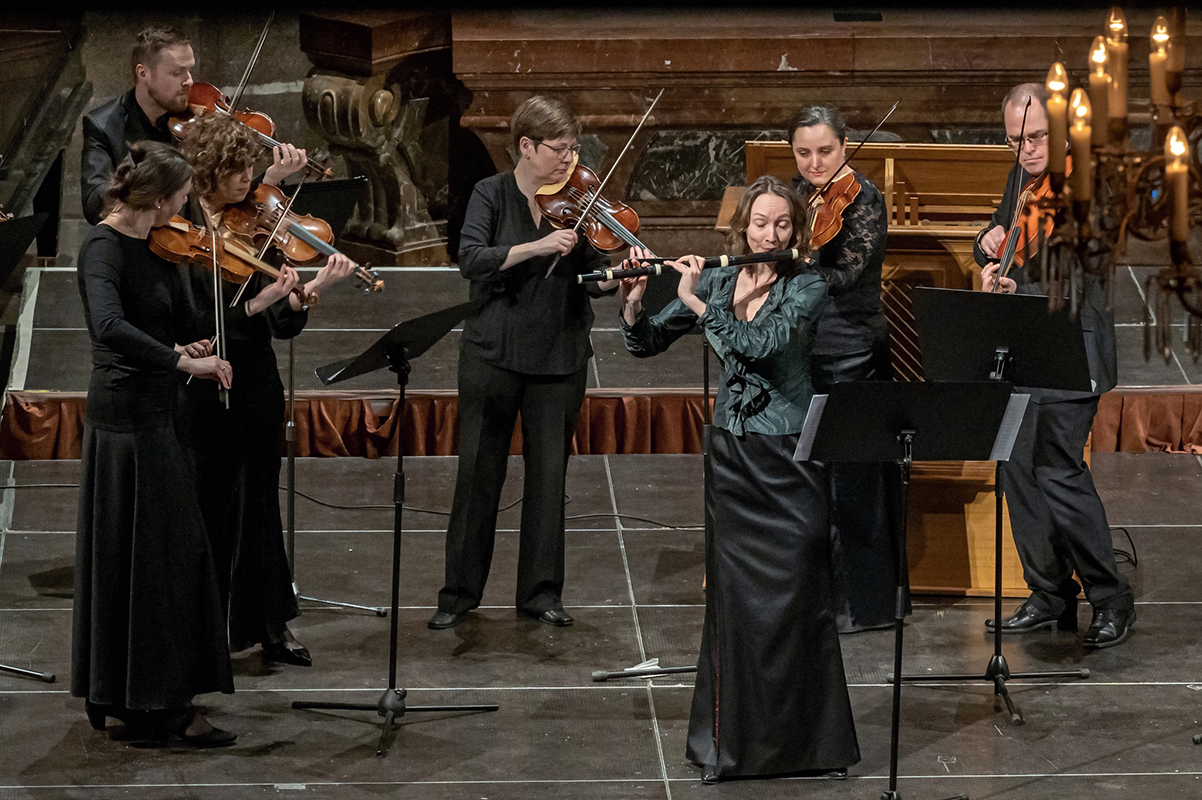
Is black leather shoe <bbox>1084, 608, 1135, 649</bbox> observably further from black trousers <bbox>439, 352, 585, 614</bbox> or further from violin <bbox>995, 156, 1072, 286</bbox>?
black trousers <bbox>439, 352, 585, 614</bbox>

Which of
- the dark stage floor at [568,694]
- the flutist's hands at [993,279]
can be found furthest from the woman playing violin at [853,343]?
the flutist's hands at [993,279]

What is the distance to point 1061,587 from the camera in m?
5.01

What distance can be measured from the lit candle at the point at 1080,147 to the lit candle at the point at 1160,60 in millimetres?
173

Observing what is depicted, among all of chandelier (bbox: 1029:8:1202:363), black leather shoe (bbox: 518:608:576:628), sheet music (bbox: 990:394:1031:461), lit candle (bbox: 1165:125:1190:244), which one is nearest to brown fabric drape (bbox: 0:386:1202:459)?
black leather shoe (bbox: 518:608:576:628)

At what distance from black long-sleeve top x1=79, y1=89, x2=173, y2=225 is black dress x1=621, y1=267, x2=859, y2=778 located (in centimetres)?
200

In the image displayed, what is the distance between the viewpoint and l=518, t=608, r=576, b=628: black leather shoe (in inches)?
199

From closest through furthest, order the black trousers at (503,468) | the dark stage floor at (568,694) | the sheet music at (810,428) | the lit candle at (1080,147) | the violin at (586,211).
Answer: the lit candle at (1080,147)
the sheet music at (810,428)
the dark stage floor at (568,694)
the violin at (586,211)
the black trousers at (503,468)

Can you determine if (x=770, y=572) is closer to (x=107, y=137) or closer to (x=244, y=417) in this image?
(x=244, y=417)

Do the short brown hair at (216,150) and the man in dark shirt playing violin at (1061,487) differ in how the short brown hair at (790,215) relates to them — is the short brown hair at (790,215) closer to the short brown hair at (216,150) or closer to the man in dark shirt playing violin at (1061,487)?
the man in dark shirt playing violin at (1061,487)

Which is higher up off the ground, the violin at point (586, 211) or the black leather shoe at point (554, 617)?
the violin at point (586, 211)

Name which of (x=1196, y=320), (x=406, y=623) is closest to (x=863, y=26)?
(x=406, y=623)

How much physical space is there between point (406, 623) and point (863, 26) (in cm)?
447

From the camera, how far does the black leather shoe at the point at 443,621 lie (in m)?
5.05

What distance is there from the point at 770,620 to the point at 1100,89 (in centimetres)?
179
